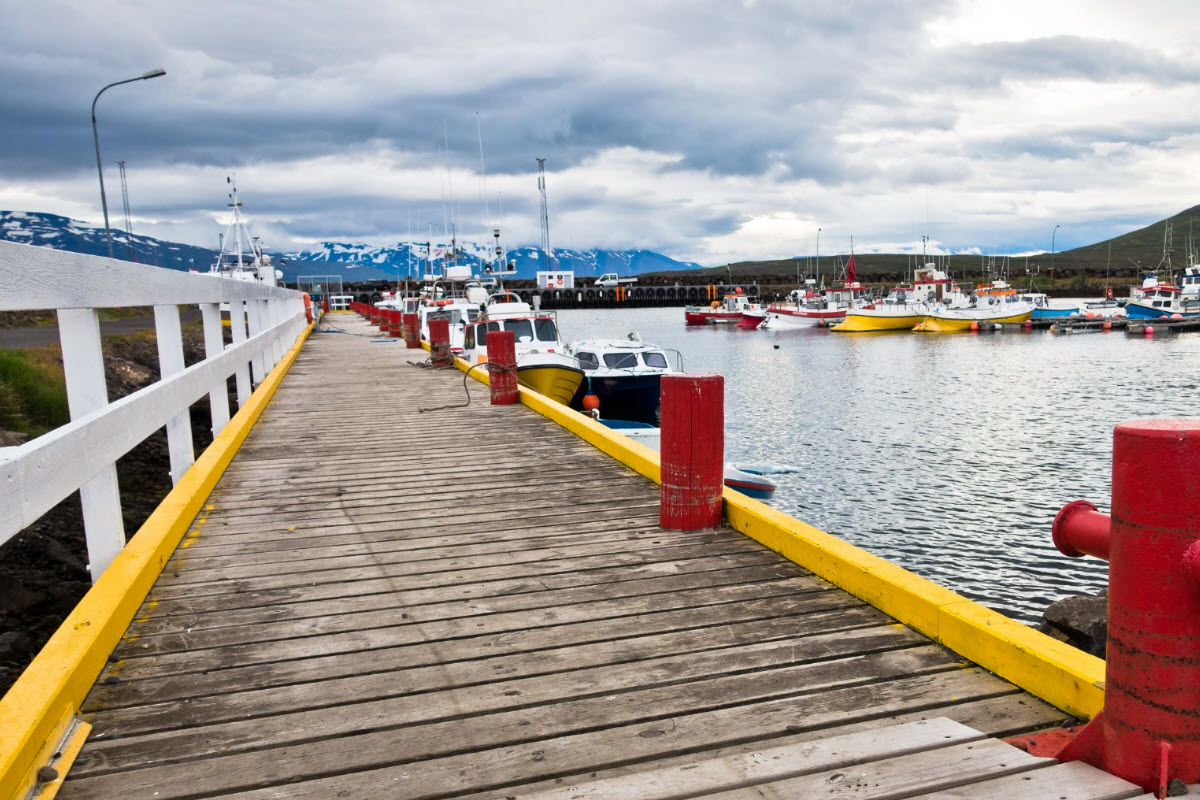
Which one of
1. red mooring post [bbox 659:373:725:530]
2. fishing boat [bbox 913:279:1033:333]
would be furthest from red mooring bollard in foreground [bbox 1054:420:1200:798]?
fishing boat [bbox 913:279:1033:333]

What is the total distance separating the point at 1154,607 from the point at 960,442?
64.8ft

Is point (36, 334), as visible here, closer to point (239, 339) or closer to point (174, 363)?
point (239, 339)

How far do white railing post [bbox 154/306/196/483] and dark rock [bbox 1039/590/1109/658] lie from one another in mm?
6844

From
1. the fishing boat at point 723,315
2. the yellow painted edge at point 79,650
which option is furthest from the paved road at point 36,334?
the fishing boat at point 723,315

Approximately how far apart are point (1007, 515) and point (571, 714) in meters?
13.2

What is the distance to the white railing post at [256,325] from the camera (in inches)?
486

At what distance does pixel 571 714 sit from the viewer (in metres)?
2.93

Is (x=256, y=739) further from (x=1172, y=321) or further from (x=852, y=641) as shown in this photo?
(x=1172, y=321)

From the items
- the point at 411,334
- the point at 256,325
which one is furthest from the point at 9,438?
the point at 411,334

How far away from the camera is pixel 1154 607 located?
7.37ft

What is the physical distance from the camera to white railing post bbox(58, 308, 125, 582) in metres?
3.79

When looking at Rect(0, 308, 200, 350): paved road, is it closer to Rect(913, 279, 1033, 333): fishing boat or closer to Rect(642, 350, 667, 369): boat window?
Rect(642, 350, 667, 369): boat window

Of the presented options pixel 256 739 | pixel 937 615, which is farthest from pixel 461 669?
pixel 937 615

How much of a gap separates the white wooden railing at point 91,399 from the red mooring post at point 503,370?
4146 millimetres
